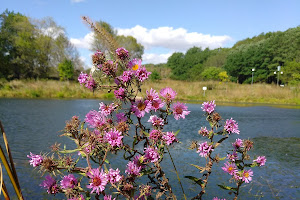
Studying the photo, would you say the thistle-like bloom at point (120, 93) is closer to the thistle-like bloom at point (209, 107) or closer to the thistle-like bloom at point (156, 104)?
the thistle-like bloom at point (156, 104)

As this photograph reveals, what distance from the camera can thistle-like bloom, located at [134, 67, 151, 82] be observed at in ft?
4.01

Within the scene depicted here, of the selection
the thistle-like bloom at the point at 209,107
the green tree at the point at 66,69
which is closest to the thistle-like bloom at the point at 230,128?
the thistle-like bloom at the point at 209,107

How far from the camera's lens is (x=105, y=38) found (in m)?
1.22

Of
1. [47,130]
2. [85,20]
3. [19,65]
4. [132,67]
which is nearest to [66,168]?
[132,67]

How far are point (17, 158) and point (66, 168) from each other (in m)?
4.03

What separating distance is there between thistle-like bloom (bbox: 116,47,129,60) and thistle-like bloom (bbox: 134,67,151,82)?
10 cm

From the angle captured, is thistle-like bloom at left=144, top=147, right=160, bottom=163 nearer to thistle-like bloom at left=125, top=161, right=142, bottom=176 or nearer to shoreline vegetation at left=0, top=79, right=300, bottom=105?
thistle-like bloom at left=125, top=161, right=142, bottom=176

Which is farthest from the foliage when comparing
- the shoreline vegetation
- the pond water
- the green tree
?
the pond water

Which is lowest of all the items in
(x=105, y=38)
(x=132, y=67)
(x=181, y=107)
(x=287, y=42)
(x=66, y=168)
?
(x=66, y=168)

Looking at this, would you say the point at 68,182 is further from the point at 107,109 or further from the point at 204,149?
the point at 204,149

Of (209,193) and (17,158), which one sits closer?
(209,193)

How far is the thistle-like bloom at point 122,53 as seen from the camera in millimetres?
1242

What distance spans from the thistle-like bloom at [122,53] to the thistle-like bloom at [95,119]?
30cm

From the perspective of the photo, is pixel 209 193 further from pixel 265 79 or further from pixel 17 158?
pixel 265 79
